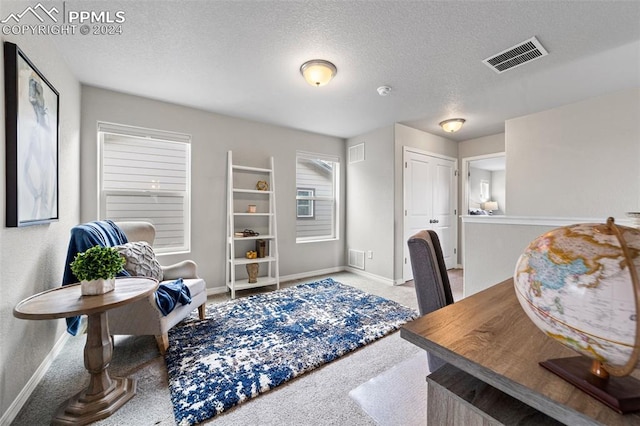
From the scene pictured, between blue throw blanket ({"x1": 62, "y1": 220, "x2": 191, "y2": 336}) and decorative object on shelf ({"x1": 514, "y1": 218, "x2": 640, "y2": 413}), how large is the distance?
86.2 inches

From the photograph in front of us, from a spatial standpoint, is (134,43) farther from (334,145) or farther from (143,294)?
(334,145)

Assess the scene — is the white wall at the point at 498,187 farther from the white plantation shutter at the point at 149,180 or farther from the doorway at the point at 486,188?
the white plantation shutter at the point at 149,180

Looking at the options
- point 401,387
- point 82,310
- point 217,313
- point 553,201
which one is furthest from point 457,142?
Answer: point 82,310

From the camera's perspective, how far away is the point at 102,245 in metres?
1.97

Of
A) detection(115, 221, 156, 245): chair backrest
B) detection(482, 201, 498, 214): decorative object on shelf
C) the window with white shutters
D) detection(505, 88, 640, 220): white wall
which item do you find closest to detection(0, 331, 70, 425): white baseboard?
detection(115, 221, 156, 245): chair backrest

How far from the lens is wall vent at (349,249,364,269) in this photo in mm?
4422

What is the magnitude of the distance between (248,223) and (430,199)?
305 cm

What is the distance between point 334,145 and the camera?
15.1 ft

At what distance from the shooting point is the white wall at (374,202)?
3.96m

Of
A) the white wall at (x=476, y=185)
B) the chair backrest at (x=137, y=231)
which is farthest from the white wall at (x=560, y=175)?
the white wall at (x=476, y=185)

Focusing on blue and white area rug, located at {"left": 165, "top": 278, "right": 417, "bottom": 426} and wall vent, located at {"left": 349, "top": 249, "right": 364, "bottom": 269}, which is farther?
wall vent, located at {"left": 349, "top": 249, "right": 364, "bottom": 269}

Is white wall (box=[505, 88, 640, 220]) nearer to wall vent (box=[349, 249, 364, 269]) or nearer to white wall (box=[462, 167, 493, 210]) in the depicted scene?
wall vent (box=[349, 249, 364, 269])

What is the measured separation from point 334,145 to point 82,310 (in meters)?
3.97

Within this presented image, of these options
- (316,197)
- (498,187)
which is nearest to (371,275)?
(316,197)
